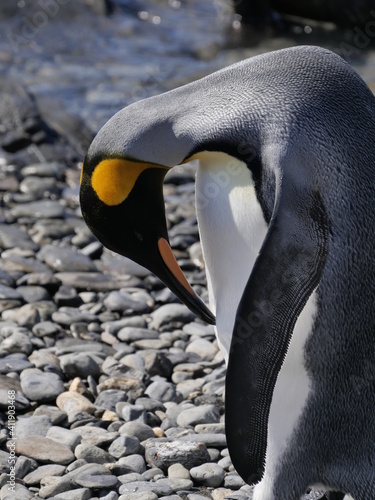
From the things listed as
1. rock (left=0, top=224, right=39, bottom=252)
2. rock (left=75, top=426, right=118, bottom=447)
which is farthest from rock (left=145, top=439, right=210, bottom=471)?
rock (left=0, top=224, right=39, bottom=252)

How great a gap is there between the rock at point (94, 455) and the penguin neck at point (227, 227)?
533 millimetres

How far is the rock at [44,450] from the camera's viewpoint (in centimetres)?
278

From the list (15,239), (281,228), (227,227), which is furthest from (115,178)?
(15,239)

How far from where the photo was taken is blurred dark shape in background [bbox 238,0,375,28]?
9.94 metres

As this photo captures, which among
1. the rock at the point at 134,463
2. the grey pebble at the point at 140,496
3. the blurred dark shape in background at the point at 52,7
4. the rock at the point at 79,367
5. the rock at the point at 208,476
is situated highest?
the grey pebble at the point at 140,496

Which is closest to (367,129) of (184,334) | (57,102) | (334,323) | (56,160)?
(334,323)

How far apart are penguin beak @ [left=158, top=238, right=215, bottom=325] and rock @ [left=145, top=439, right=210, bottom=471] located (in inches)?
15.1

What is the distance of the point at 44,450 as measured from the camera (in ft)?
9.21

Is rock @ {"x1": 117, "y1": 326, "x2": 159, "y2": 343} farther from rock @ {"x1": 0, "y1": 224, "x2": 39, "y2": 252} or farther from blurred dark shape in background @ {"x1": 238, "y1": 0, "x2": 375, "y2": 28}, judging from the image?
blurred dark shape in background @ {"x1": 238, "y1": 0, "x2": 375, "y2": 28}

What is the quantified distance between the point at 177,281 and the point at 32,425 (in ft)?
2.34

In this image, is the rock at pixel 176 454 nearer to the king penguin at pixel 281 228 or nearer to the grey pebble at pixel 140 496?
the grey pebble at pixel 140 496

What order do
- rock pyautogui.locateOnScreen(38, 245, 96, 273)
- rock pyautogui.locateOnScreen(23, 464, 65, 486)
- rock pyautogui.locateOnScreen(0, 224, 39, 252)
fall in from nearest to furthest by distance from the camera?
rock pyautogui.locateOnScreen(23, 464, 65, 486)
rock pyautogui.locateOnScreen(38, 245, 96, 273)
rock pyautogui.locateOnScreen(0, 224, 39, 252)

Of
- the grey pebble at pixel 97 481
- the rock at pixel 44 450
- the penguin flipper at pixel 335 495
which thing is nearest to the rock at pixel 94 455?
the rock at pixel 44 450

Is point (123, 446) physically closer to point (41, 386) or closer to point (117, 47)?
point (41, 386)
